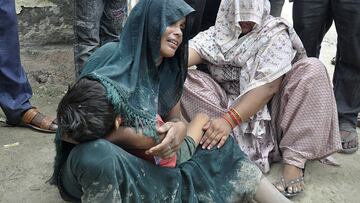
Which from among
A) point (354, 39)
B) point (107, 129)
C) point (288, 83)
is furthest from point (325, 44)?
point (107, 129)

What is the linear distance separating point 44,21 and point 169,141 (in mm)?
2078

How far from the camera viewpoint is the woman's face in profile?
227 cm

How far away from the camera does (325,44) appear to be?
5.80 metres

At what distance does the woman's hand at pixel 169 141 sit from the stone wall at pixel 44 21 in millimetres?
1911

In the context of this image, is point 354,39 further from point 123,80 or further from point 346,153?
point 123,80

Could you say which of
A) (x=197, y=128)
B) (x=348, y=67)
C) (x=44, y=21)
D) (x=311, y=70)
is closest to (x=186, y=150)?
(x=197, y=128)

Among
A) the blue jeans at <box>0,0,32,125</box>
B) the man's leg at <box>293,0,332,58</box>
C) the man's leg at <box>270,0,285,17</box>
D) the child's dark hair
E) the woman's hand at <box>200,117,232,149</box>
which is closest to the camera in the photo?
the child's dark hair

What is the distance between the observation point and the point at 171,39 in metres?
2.29

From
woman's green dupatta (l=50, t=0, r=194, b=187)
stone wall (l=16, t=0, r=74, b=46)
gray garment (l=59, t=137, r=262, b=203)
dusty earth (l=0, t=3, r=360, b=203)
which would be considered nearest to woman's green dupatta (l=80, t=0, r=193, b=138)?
woman's green dupatta (l=50, t=0, r=194, b=187)

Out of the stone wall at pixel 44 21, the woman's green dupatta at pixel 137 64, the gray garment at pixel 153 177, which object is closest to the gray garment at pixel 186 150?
the gray garment at pixel 153 177

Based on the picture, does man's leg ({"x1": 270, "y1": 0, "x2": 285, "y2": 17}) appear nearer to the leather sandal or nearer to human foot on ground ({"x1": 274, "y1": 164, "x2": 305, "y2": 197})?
the leather sandal

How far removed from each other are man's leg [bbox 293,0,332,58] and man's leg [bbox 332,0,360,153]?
0.29ft

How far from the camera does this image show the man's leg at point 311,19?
9.98 ft

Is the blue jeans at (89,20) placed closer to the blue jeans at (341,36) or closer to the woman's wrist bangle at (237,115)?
the woman's wrist bangle at (237,115)
